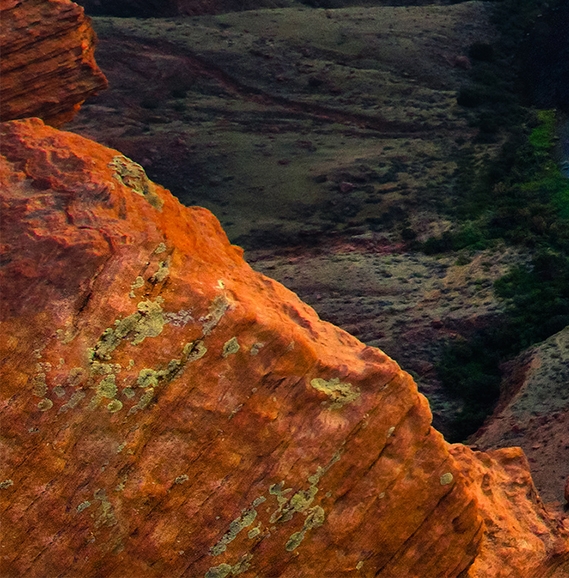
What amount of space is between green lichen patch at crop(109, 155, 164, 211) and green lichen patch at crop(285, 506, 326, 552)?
6.01m

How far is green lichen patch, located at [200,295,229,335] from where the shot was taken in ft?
43.1

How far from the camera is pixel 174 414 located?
13000 millimetres

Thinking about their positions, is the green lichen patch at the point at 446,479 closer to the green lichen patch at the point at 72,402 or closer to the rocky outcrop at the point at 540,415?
the green lichen patch at the point at 72,402

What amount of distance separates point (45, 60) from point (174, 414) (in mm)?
12185

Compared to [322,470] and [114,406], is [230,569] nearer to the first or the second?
[322,470]

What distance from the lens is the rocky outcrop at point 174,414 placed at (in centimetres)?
1237

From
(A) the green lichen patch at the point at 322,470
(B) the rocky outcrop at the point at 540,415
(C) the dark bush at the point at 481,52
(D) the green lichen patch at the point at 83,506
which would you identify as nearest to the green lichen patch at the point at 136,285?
(D) the green lichen patch at the point at 83,506

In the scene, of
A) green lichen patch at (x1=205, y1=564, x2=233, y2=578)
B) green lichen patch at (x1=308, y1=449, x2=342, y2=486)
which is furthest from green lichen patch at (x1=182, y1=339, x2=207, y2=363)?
green lichen patch at (x1=205, y1=564, x2=233, y2=578)

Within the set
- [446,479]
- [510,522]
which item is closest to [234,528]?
[446,479]

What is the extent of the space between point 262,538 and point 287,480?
1066 mm

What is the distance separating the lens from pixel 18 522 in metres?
12.3

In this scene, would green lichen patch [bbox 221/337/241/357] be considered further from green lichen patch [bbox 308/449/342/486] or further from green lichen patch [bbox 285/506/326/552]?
green lichen patch [bbox 285/506/326/552]

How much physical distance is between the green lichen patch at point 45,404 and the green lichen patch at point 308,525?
4.71 m

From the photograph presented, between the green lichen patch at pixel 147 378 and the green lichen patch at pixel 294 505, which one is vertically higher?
the green lichen patch at pixel 147 378
